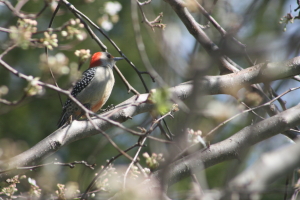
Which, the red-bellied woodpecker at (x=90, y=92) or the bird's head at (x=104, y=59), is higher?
the bird's head at (x=104, y=59)

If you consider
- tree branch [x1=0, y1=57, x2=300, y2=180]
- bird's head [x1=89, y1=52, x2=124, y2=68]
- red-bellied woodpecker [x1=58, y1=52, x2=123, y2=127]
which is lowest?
red-bellied woodpecker [x1=58, y1=52, x2=123, y2=127]

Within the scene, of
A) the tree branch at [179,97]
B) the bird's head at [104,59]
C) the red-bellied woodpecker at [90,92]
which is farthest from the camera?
the bird's head at [104,59]

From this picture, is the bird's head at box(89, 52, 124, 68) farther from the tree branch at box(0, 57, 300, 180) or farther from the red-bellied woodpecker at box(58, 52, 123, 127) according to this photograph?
the tree branch at box(0, 57, 300, 180)

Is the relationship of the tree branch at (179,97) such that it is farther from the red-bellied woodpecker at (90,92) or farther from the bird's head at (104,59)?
the bird's head at (104,59)

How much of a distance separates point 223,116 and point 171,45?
2.58ft

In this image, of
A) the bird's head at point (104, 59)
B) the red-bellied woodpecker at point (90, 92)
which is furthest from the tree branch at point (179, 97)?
the bird's head at point (104, 59)

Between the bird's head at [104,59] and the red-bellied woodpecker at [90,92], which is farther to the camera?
the bird's head at [104,59]

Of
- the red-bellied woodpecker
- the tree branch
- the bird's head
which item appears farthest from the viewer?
the bird's head

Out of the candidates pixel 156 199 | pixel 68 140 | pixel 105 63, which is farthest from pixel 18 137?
pixel 156 199

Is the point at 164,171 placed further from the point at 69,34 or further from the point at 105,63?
the point at 105,63

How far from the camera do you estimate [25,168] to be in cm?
285

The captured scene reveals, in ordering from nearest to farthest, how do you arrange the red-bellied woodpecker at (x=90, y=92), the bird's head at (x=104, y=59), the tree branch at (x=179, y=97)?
the tree branch at (x=179, y=97)
the red-bellied woodpecker at (x=90, y=92)
the bird's head at (x=104, y=59)

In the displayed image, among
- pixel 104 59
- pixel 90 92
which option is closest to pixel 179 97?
pixel 90 92

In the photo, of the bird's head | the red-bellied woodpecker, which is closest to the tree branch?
the red-bellied woodpecker
